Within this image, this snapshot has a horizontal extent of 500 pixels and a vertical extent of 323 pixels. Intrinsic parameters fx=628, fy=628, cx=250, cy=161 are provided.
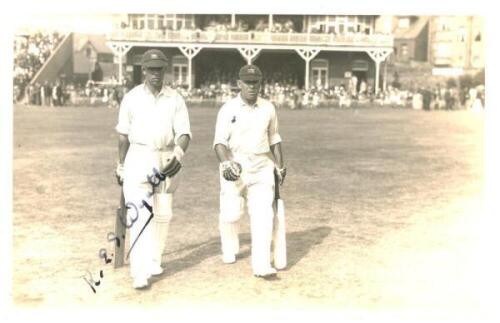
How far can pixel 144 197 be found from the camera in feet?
17.0

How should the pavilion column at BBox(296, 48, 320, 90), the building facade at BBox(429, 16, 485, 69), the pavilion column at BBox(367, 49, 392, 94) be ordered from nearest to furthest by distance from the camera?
the building facade at BBox(429, 16, 485, 69) → the pavilion column at BBox(296, 48, 320, 90) → the pavilion column at BBox(367, 49, 392, 94)

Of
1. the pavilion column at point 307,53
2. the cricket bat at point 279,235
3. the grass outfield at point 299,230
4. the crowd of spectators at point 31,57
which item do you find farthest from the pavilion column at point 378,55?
the cricket bat at point 279,235

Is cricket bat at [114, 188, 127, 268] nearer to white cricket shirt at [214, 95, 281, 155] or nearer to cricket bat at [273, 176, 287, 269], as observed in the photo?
white cricket shirt at [214, 95, 281, 155]

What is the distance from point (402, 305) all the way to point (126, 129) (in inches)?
104

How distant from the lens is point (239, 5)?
589cm

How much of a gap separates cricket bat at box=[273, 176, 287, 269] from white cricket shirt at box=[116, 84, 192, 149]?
1.03 metres

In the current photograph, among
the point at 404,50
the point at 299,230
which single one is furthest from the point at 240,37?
the point at 404,50

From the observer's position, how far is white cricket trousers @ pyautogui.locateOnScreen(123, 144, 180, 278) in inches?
201

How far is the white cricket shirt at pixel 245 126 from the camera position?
5.40 meters

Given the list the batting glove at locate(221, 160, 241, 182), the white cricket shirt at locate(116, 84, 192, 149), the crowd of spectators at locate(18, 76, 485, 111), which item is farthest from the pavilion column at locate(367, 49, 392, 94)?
the white cricket shirt at locate(116, 84, 192, 149)

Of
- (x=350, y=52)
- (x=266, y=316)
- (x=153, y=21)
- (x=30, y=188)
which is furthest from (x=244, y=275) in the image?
(x=350, y=52)

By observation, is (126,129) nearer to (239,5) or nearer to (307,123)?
A: (239,5)

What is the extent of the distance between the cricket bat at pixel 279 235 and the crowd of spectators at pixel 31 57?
13.4 feet

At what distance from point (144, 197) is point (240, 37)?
18140mm
